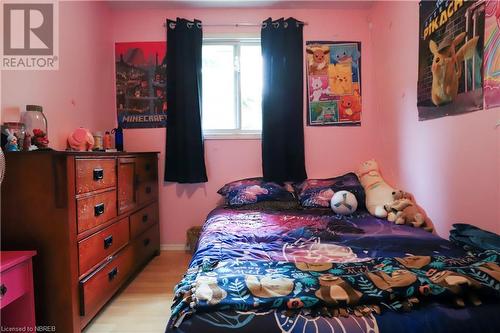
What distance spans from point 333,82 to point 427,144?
3.82 ft

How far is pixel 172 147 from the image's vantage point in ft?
9.40

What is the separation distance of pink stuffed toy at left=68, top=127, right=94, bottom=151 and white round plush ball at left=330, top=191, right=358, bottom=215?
1.99m

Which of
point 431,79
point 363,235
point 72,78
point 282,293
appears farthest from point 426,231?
point 72,78

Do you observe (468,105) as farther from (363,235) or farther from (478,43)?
(363,235)

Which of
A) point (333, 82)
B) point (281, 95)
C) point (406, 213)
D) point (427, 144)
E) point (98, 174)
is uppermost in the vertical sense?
point (333, 82)

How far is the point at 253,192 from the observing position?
2.64 m

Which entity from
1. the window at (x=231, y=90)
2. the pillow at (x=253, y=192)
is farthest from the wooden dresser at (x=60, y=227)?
the window at (x=231, y=90)

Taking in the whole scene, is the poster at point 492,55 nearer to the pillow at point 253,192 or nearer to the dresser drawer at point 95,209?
the pillow at point 253,192

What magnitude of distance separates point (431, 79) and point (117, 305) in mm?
2611

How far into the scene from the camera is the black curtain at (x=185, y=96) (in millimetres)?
2822

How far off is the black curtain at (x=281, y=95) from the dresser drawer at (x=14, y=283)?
1.99m

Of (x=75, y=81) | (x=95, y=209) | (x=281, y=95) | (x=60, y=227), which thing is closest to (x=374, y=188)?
(x=281, y=95)

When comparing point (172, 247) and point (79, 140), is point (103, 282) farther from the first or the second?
point (172, 247)

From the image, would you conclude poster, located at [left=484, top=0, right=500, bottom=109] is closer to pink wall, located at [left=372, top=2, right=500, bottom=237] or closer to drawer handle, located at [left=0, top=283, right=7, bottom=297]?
pink wall, located at [left=372, top=2, right=500, bottom=237]
